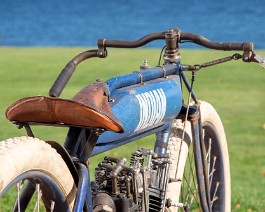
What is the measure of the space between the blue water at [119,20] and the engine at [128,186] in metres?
Answer: 33.7

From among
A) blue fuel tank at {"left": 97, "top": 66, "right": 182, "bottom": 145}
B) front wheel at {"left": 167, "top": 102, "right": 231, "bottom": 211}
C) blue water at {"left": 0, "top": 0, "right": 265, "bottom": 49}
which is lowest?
front wheel at {"left": 167, "top": 102, "right": 231, "bottom": 211}

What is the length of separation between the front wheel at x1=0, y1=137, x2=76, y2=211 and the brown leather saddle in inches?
6.9

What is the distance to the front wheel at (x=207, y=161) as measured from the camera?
5.04 meters

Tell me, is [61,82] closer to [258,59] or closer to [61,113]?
[61,113]

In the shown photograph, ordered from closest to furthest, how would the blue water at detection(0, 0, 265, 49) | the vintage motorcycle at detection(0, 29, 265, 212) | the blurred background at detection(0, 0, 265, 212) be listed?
the vintage motorcycle at detection(0, 29, 265, 212)
the blurred background at detection(0, 0, 265, 212)
the blue water at detection(0, 0, 265, 49)

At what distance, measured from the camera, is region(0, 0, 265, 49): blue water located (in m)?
45.5

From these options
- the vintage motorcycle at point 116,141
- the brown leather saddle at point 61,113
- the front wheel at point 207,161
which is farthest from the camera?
the front wheel at point 207,161

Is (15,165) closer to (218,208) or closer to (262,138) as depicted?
(218,208)

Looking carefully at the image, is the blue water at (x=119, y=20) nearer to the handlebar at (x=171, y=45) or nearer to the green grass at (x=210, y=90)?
the green grass at (x=210, y=90)

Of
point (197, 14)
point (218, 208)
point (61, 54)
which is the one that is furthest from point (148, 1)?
point (218, 208)

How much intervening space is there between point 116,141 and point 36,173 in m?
0.77

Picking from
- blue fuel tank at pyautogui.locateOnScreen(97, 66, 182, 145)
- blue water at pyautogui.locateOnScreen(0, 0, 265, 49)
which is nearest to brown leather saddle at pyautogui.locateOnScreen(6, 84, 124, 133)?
blue fuel tank at pyautogui.locateOnScreen(97, 66, 182, 145)

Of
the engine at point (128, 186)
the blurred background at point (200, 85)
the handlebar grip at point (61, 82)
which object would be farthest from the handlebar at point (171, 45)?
Answer: the blurred background at point (200, 85)

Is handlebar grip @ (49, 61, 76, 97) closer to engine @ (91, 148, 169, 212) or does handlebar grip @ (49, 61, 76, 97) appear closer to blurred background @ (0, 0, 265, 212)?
engine @ (91, 148, 169, 212)
